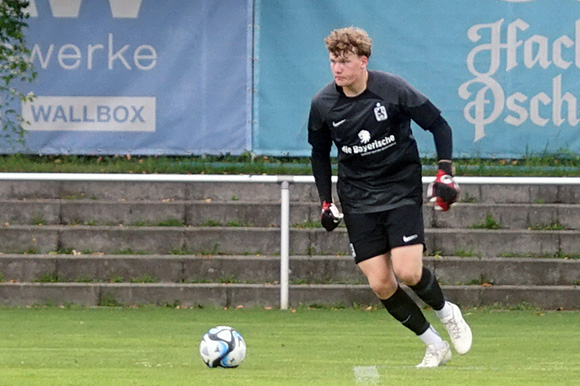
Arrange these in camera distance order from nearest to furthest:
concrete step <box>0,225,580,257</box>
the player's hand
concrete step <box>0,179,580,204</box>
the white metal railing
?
1. the player's hand
2. the white metal railing
3. concrete step <box>0,225,580,257</box>
4. concrete step <box>0,179,580,204</box>

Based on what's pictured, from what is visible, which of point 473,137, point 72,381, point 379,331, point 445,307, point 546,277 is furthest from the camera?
point 473,137

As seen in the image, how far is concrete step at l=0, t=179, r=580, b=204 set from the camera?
16.1 m

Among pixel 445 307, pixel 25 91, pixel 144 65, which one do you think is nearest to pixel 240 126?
pixel 144 65

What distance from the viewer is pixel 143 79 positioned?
56.4 feet

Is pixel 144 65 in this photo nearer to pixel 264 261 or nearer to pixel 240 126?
pixel 240 126

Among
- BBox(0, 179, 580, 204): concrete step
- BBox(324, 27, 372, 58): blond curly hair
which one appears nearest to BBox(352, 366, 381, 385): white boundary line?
BBox(324, 27, 372, 58): blond curly hair

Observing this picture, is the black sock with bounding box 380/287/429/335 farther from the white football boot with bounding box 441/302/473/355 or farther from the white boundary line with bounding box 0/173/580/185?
the white boundary line with bounding box 0/173/580/185

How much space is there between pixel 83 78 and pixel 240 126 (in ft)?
6.40

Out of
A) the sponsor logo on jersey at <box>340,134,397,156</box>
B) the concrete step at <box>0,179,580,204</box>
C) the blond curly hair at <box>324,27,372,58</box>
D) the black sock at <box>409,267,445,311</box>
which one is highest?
the blond curly hair at <box>324,27,372,58</box>

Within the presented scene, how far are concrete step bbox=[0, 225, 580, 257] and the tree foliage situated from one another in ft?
6.20

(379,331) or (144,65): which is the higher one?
(144,65)

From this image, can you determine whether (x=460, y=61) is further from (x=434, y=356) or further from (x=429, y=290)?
(x=434, y=356)

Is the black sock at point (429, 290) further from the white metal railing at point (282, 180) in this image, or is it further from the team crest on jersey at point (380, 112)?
the white metal railing at point (282, 180)

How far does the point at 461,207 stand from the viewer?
15742 millimetres
